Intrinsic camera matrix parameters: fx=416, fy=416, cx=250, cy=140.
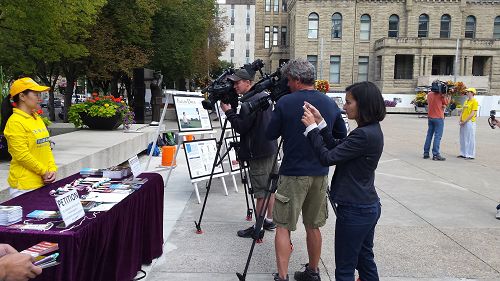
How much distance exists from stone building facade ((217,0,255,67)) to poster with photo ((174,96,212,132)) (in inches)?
4531

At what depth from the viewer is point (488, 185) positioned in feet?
28.0

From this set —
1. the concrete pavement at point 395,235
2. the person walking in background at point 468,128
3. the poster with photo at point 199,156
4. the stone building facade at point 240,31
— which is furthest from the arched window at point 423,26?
the stone building facade at point 240,31

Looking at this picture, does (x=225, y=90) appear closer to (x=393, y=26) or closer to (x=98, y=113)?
(x=98, y=113)

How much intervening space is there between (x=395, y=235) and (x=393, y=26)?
53277 mm

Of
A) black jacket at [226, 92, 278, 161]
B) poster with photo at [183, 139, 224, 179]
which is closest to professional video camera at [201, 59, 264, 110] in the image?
black jacket at [226, 92, 278, 161]

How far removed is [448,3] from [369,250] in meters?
57.9

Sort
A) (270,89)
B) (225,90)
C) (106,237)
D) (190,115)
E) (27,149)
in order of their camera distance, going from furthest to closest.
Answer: (190,115) → (225,90) → (270,89) → (27,149) → (106,237)

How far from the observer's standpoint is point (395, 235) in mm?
5492

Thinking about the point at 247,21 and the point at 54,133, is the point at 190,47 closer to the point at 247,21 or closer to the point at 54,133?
the point at 54,133

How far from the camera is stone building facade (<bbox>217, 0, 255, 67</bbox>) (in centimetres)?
12125

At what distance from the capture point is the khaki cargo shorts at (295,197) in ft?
12.0

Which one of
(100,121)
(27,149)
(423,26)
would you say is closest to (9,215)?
(27,149)

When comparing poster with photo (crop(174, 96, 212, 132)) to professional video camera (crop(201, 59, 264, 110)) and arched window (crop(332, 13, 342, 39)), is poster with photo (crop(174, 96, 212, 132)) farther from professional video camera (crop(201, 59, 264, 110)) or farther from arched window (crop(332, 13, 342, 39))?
arched window (crop(332, 13, 342, 39))

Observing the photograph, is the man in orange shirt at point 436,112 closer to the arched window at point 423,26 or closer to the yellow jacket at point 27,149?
the yellow jacket at point 27,149
